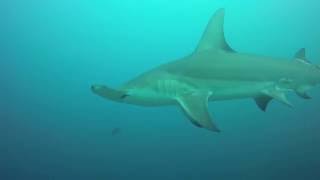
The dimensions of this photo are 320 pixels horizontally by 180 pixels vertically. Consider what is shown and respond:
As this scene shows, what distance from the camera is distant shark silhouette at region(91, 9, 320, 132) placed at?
14.5 ft

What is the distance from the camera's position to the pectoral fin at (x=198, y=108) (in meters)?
3.96

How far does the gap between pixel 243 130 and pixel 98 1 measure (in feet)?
35.4

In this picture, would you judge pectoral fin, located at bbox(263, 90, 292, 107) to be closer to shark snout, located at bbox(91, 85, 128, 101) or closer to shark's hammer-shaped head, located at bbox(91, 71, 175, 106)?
shark's hammer-shaped head, located at bbox(91, 71, 175, 106)

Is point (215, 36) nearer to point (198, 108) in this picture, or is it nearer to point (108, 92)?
point (198, 108)

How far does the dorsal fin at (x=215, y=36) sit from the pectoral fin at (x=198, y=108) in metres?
0.78

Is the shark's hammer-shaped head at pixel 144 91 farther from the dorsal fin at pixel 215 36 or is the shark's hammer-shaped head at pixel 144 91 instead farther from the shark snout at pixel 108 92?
the dorsal fin at pixel 215 36

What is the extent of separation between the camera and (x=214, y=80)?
4887 mm

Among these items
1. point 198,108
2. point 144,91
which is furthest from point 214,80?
point 144,91

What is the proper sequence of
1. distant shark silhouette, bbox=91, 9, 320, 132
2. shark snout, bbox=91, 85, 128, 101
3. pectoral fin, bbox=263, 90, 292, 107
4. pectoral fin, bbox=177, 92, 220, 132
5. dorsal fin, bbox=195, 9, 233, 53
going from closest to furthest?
pectoral fin, bbox=177, 92, 220, 132
shark snout, bbox=91, 85, 128, 101
distant shark silhouette, bbox=91, 9, 320, 132
pectoral fin, bbox=263, 90, 292, 107
dorsal fin, bbox=195, 9, 233, 53

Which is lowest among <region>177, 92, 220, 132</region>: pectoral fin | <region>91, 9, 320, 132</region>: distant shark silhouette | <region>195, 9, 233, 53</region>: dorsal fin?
<region>177, 92, 220, 132</region>: pectoral fin

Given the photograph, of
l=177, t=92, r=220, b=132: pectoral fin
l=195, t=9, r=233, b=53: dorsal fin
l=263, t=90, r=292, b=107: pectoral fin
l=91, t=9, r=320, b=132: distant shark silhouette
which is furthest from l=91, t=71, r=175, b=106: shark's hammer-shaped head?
l=263, t=90, r=292, b=107: pectoral fin

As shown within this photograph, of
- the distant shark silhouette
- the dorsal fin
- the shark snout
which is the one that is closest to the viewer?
the shark snout

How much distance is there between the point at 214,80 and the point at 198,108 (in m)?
0.74

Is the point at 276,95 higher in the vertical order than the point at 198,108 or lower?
higher
